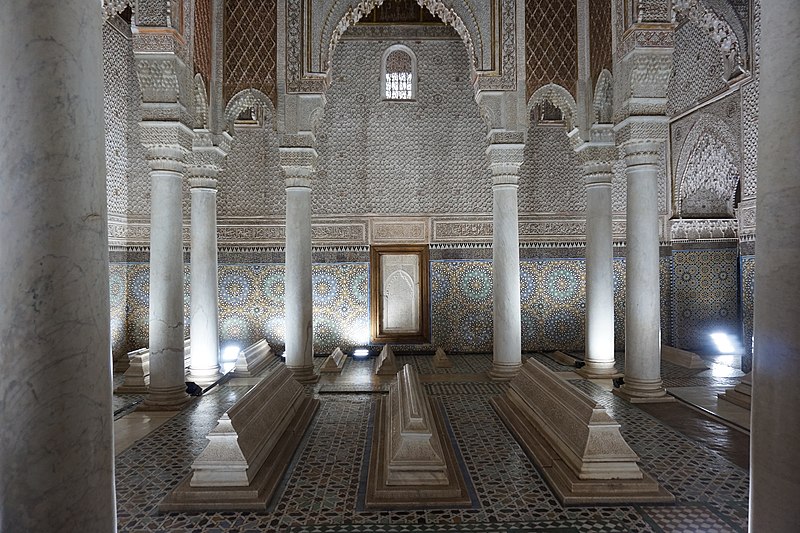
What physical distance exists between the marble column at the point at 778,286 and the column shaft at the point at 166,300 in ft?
16.6

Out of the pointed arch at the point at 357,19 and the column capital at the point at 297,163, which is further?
the column capital at the point at 297,163

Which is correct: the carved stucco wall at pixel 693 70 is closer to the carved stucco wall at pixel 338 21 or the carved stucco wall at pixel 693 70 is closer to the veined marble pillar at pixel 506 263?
the carved stucco wall at pixel 338 21

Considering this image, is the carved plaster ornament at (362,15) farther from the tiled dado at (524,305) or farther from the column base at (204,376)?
the column base at (204,376)

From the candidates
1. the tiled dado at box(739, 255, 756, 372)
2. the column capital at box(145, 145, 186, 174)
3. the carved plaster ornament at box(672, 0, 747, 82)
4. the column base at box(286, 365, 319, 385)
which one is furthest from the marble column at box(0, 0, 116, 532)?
the tiled dado at box(739, 255, 756, 372)

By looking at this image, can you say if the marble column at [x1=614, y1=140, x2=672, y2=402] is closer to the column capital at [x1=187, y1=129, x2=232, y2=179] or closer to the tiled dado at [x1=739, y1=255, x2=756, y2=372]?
the tiled dado at [x1=739, y1=255, x2=756, y2=372]

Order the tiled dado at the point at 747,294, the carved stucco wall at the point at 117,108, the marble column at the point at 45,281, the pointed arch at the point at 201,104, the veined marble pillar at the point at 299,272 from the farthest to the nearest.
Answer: the carved stucco wall at the point at 117,108 < the tiled dado at the point at 747,294 < the veined marble pillar at the point at 299,272 < the pointed arch at the point at 201,104 < the marble column at the point at 45,281

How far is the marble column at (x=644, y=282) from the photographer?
5375 millimetres

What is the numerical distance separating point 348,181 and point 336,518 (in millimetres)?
6542

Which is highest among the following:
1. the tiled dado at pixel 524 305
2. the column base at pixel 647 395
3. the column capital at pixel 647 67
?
the column capital at pixel 647 67

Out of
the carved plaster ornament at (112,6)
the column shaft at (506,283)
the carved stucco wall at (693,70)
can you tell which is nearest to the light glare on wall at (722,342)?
the carved stucco wall at (693,70)

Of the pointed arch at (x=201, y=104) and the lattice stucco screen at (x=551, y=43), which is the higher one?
the lattice stucco screen at (x=551, y=43)

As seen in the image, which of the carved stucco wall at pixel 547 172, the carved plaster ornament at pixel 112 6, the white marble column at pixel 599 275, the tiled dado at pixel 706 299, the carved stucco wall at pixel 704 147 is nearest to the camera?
the carved plaster ornament at pixel 112 6

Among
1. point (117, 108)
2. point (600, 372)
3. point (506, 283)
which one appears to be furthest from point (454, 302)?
point (117, 108)

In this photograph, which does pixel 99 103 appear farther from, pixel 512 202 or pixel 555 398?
pixel 512 202
